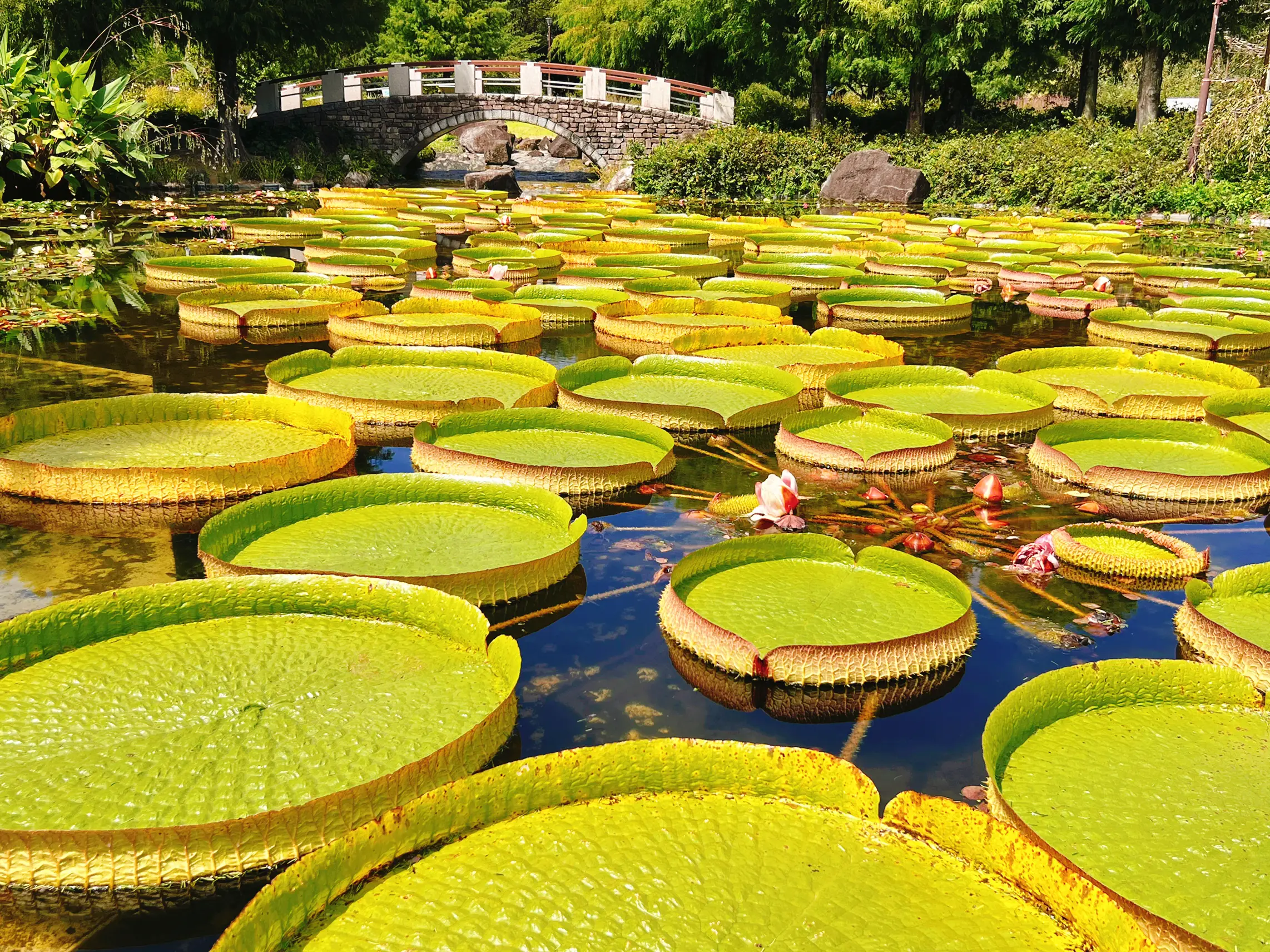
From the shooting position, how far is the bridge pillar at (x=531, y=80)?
30.6 metres

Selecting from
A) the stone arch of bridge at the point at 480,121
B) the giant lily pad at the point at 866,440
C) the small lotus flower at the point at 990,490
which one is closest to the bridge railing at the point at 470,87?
the stone arch of bridge at the point at 480,121

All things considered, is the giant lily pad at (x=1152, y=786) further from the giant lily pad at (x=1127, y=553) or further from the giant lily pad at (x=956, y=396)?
the giant lily pad at (x=956, y=396)

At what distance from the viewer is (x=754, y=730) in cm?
207

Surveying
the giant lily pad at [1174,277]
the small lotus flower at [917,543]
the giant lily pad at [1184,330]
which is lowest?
the small lotus flower at [917,543]

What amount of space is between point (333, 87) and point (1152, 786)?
3185 centimetres

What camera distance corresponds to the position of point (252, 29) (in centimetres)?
2527

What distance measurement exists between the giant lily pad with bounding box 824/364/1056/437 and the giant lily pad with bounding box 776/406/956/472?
0.15 metres

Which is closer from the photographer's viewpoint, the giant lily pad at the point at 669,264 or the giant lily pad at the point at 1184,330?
the giant lily pad at the point at 1184,330

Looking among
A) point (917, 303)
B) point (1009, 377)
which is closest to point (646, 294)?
point (917, 303)

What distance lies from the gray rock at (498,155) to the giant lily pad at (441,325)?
116ft

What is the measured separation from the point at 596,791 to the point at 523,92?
3204 centimetres

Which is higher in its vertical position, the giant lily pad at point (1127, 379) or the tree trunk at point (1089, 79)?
the tree trunk at point (1089, 79)

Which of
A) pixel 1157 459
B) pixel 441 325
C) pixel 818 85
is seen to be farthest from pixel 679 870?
pixel 818 85

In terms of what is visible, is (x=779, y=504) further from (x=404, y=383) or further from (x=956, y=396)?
(x=404, y=383)
